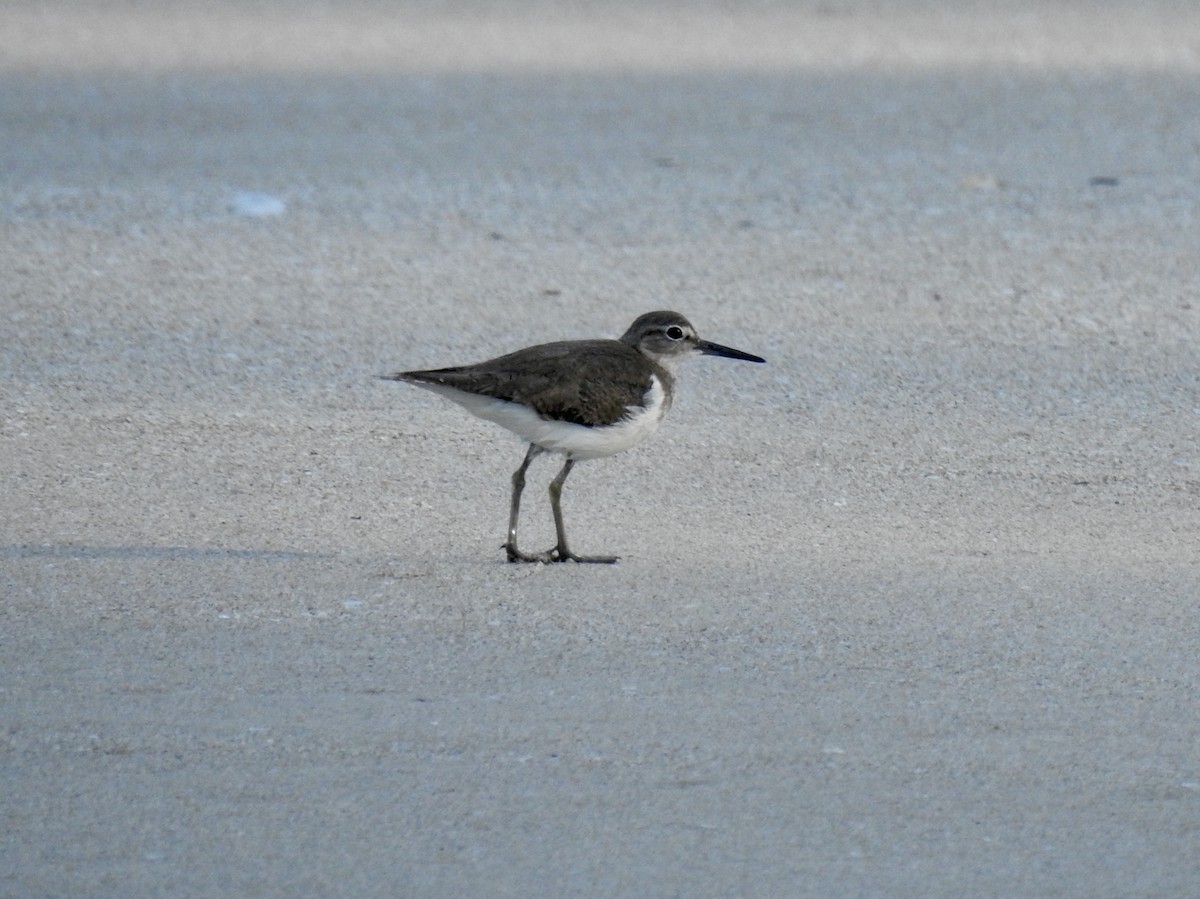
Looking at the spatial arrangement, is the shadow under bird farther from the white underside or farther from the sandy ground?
the sandy ground

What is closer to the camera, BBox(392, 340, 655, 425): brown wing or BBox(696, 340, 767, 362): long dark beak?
BBox(392, 340, 655, 425): brown wing

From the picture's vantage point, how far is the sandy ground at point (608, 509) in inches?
160

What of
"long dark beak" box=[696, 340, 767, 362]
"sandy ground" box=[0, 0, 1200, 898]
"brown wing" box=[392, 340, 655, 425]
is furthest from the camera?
"long dark beak" box=[696, 340, 767, 362]

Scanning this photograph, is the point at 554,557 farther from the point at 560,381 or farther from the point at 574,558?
the point at 560,381

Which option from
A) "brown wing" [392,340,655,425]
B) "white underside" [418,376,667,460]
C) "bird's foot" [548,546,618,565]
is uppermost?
"brown wing" [392,340,655,425]

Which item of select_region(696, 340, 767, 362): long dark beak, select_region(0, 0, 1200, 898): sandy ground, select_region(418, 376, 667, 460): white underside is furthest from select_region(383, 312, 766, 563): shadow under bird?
select_region(696, 340, 767, 362): long dark beak

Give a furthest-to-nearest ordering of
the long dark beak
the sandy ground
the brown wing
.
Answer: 1. the long dark beak
2. the brown wing
3. the sandy ground

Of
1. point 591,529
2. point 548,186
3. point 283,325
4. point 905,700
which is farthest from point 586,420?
point 548,186

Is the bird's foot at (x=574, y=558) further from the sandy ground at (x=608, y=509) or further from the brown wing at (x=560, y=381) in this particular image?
the brown wing at (x=560, y=381)

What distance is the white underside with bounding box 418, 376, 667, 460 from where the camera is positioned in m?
5.72

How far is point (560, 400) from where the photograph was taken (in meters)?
5.69

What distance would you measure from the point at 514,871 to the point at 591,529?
2.39 meters

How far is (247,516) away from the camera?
6098mm

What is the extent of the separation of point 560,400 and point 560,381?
8 cm
